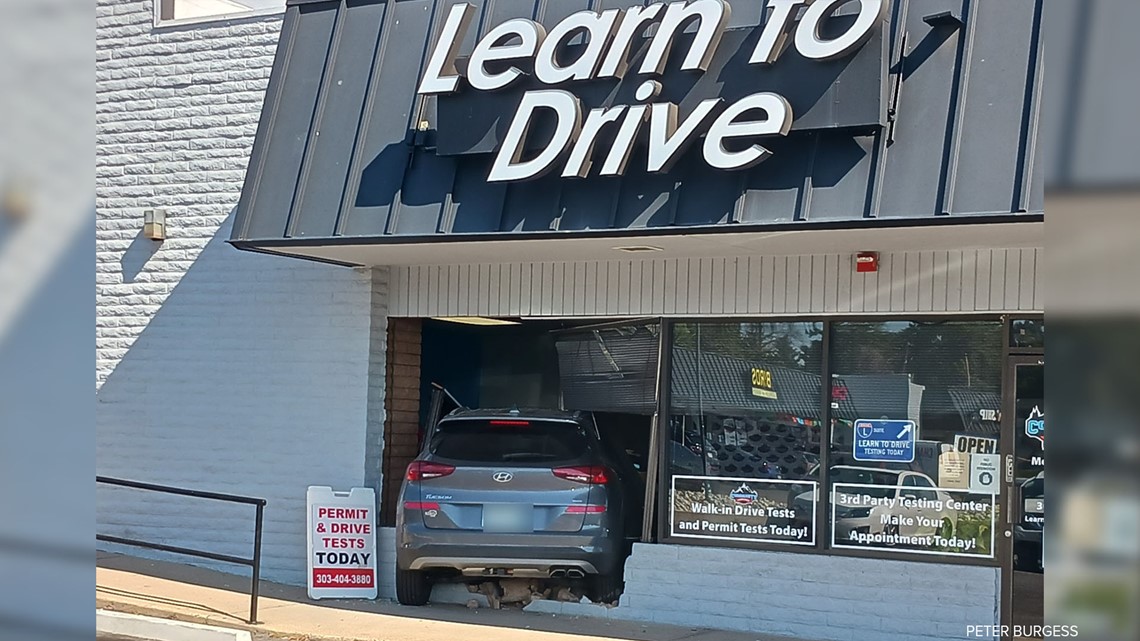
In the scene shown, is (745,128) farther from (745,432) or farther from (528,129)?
(745,432)

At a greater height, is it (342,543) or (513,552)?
(513,552)

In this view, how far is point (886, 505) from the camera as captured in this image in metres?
9.77

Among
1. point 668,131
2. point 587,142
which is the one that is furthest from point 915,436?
point 587,142

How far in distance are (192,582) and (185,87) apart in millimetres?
4916

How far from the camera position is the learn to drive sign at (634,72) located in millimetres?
8367

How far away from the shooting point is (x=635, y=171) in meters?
8.98

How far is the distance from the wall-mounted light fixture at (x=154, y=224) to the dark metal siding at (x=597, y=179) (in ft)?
8.81

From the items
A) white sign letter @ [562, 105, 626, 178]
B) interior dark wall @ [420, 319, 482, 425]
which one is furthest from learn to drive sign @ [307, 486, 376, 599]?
white sign letter @ [562, 105, 626, 178]

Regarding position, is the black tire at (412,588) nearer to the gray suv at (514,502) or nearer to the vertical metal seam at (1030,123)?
the gray suv at (514,502)

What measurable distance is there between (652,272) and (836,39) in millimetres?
2874

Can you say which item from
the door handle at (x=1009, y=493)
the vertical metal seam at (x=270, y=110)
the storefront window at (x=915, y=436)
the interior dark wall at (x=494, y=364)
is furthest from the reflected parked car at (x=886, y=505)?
the vertical metal seam at (x=270, y=110)

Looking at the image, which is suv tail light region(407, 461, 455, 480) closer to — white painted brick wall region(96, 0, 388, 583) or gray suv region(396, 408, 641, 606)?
gray suv region(396, 408, 641, 606)

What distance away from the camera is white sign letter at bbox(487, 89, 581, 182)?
352 inches

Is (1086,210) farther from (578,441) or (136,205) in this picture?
(136,205)
